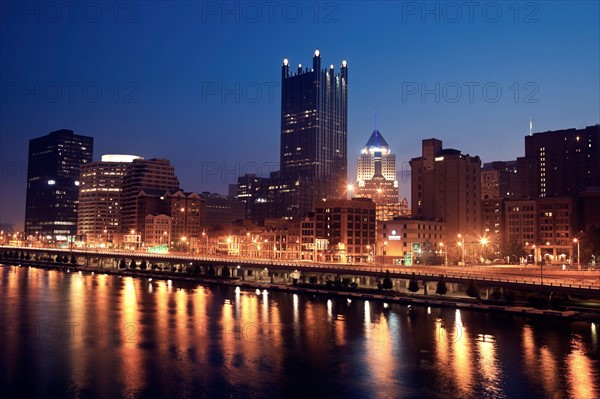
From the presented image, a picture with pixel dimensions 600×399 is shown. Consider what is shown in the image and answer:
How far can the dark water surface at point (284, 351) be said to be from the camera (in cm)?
4525

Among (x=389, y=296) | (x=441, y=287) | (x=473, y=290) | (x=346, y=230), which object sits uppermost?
(x=346, y=230)

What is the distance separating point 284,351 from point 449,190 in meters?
128

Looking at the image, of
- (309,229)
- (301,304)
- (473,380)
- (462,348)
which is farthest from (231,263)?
(473,380)

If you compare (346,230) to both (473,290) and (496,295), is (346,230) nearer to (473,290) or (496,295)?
(473,290)

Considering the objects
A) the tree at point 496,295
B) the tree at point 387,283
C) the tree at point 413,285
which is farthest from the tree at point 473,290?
the tree at point 387,283

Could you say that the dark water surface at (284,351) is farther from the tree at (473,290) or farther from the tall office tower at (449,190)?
the tall office tower at (449,190)

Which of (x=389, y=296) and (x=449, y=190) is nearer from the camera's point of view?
(x=389, y=296)

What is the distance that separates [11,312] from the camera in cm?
7906

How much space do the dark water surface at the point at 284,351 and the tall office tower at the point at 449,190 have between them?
295 feet

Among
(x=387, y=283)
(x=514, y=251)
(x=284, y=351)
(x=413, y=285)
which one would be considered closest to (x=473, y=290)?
(x=413, y=285)

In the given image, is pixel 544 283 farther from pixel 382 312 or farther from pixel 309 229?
pixel 309 229

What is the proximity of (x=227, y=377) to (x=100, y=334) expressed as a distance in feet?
74.6

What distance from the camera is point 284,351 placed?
2275 inches

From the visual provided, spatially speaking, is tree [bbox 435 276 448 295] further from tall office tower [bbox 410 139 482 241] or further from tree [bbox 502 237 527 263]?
tree [bbox 502 237 527 263]
